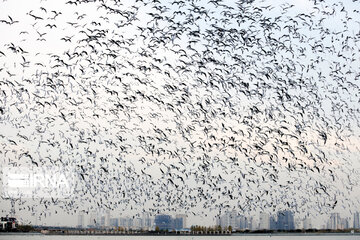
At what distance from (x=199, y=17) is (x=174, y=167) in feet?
19.8

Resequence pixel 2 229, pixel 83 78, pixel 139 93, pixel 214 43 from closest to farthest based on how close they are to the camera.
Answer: pixel 214 43 → pixel 83 78 → pixel 139 93 → pixel 2 229

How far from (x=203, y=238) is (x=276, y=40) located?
105 meters

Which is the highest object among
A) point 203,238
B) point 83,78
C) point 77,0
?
point 77,0

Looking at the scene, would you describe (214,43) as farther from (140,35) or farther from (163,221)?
(163,221)

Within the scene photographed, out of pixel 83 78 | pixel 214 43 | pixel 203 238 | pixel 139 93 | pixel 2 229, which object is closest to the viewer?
pixel 214 43

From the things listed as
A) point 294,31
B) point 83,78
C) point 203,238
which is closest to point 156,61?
point 83,78

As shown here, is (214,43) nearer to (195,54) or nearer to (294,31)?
(195,54)

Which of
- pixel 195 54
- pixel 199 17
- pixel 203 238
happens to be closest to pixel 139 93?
pixel 195 54

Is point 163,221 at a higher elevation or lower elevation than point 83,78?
lower

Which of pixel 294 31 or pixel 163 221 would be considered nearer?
pixel 294 31

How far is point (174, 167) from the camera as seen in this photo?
80.0 feet

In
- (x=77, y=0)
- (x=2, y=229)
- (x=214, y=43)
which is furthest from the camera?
(x=2, y=229)

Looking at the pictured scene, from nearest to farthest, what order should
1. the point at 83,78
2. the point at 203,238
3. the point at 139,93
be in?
the point at 83,78, the point at 139,93, the point at 203,238

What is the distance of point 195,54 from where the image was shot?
73.3 ft
